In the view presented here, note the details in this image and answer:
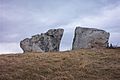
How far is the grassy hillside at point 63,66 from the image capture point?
12.9m

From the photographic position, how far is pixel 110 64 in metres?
14.5

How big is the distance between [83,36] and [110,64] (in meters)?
6.69

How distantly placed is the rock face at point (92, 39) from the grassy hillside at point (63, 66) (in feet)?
11.8

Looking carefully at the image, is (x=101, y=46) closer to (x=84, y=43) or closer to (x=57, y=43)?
(x=84, y=43)

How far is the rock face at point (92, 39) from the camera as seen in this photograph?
20.6 metres

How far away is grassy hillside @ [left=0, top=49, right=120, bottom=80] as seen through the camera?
1292cm

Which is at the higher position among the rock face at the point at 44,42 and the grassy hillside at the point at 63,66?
the rock face at the point at 44,42

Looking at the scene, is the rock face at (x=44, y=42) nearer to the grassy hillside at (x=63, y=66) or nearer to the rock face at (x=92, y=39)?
the rock face at (x=92, y=39)

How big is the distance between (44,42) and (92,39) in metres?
3.00

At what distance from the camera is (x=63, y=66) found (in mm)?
14227

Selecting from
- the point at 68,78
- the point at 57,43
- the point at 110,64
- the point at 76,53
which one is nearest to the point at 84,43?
the point at 57,43

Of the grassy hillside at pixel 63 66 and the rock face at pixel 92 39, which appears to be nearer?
the grassy hillside at pixel 63 66

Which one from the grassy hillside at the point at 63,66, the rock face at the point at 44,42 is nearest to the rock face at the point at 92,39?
the rock face at the point at 44,42

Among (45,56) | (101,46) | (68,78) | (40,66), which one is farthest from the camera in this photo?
(101,46)
